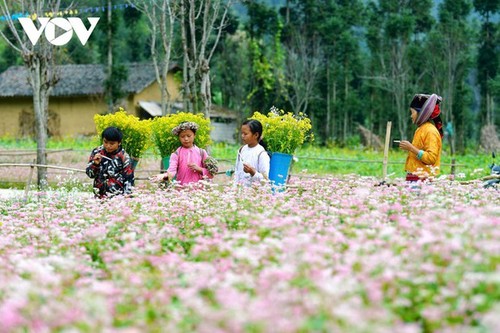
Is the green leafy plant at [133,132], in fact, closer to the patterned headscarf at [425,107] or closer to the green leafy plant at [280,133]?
the green leafy plant at [280,133]

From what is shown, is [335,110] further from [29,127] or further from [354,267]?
[354,267]

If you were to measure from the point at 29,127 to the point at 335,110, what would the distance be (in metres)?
15.9

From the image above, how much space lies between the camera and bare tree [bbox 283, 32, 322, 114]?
38.3 m

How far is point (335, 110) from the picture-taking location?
4231cm

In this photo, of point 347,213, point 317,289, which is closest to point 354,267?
point 317,289

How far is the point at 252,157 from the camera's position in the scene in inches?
321

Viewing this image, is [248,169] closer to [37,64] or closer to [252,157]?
[252,157]

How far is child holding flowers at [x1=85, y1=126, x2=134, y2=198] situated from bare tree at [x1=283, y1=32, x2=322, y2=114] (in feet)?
95.3

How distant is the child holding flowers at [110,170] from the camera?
8164 millimetres

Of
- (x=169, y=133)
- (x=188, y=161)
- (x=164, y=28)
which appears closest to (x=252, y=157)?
(x=188, y=161)

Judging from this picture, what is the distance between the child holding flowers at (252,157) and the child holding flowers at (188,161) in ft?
1.31

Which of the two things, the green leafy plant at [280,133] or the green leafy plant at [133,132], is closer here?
the green leafy plant at [280,133]

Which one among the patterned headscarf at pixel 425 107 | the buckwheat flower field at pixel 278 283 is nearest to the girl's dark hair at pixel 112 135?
the buckwheat flower field at pixel 278 283

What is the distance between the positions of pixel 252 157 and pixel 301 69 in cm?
3185
